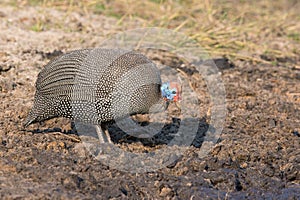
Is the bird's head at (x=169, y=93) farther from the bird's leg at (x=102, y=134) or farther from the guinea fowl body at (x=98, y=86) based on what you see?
the bird's leg at (x=102, y=134)

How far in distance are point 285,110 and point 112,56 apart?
1987 millimetres

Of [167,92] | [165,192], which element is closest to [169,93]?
[167,92]

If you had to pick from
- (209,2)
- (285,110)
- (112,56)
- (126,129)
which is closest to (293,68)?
(285,110)

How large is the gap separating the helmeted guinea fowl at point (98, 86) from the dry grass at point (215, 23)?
227 centimetres

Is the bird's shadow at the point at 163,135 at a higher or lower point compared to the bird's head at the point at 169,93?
lower

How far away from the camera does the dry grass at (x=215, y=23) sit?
20.4ft

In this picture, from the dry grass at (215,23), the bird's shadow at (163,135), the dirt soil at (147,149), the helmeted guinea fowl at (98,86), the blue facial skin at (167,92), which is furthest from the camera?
the dry grass at (215,23)

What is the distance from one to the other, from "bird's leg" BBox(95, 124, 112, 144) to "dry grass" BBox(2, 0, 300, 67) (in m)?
2.23

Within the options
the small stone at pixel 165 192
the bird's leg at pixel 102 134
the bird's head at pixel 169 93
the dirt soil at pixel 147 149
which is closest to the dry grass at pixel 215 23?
the dirt soil at pixel 147 149

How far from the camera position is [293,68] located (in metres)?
6.06

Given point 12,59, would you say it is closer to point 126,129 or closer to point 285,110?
point 126,129

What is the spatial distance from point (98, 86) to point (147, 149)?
66cm

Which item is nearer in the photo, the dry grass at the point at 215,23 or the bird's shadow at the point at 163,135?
the bird's shadow at the point at 163,135

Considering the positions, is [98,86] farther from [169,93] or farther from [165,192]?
[165,192]
